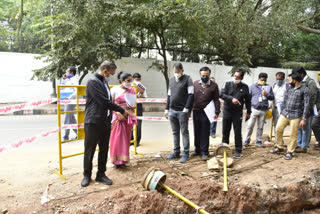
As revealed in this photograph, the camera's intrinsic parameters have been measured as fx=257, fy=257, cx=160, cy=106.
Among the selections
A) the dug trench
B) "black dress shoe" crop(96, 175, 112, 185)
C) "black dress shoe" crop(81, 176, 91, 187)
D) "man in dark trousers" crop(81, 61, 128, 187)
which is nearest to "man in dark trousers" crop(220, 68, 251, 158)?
the dug trench

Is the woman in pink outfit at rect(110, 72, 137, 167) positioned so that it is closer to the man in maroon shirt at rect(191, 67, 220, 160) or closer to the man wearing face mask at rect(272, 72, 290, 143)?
the man in maroon shirt at rect(191, 67, 220, 160)

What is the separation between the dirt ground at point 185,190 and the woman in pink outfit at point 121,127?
Answer: 253 mm

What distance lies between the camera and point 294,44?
64.3ft

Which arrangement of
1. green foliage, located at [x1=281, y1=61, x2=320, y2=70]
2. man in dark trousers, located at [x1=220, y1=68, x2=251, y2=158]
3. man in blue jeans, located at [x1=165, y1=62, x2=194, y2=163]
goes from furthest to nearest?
green foliage, located at [x1=281, y1=61, x2=320, y2=70] < man in dark trousers, located at [x1=220, y1=68, x2=251, y2=158] < man in blue jeans, located at [x1=165, y1=62, x2=194, y2=163]

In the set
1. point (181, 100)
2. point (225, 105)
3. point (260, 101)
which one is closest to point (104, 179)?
point (181, 100)

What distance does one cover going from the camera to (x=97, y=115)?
3.74 m

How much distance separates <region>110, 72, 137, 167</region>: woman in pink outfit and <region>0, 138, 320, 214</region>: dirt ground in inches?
9.9

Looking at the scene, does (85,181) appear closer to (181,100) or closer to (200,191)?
(200,191)

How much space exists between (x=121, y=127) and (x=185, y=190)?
4.97 ft

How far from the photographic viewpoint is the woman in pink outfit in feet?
14.6

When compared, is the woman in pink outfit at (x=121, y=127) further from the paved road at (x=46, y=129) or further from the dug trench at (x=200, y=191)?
the paved road at (x=46, y=129)

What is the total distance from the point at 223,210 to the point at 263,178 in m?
1.06

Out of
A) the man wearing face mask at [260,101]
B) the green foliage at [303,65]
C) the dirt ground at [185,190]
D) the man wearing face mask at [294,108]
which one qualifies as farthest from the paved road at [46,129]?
the green foliage at [303,65]

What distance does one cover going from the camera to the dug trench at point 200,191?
11.3ft
